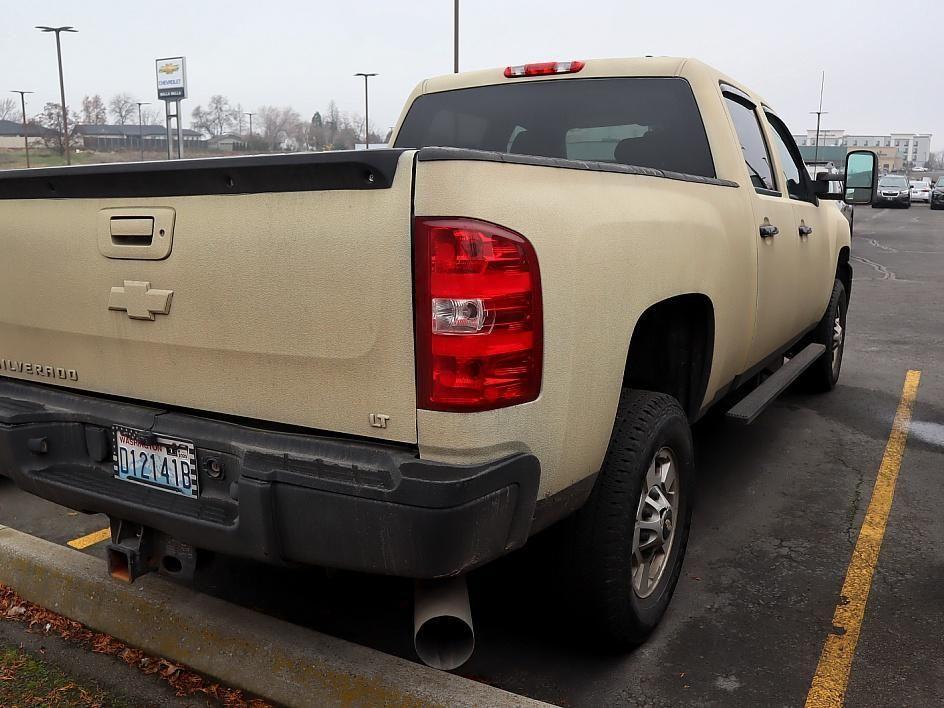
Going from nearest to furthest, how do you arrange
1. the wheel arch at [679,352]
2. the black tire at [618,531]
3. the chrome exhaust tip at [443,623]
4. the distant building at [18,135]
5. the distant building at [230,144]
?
the chrome exhaust tip at [443,623]
the black tire at [618,531]
the wheel arch at [679,352]
the distant building at [230,144]
the distant building at [18,135]

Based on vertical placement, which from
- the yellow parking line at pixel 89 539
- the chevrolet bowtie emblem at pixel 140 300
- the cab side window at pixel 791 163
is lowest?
the yellow parking line at pixel 89 539

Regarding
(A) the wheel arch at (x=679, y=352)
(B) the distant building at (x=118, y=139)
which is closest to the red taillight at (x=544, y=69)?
(A) the wheel arch at (x=679, y=352)

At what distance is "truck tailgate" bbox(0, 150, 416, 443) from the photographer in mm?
2096

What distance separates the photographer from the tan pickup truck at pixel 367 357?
2.06 m

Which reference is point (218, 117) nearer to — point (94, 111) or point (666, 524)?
point (94, 111)

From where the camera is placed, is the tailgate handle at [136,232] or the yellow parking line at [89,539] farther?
the yellow parking line at [89,539]

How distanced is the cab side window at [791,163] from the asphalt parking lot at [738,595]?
1.51 m

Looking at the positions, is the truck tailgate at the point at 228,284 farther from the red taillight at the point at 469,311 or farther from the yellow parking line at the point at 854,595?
the yellow parking line at the point at 854,595

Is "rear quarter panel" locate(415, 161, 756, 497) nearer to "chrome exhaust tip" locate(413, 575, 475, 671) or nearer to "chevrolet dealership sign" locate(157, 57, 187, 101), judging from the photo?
"chrome exhaust tip" locate(413, 575, 475, 671)

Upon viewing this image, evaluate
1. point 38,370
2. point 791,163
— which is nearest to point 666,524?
point 38,370

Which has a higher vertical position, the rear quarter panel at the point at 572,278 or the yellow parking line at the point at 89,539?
the rear quarter panel at the point at 572,278

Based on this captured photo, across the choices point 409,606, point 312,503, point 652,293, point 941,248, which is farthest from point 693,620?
point 941,248

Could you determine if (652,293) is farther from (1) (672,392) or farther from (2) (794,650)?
(2) (794,650)

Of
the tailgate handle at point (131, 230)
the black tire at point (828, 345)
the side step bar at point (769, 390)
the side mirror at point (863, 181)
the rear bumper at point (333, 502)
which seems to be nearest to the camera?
the rear bumper at point (333, 502)
